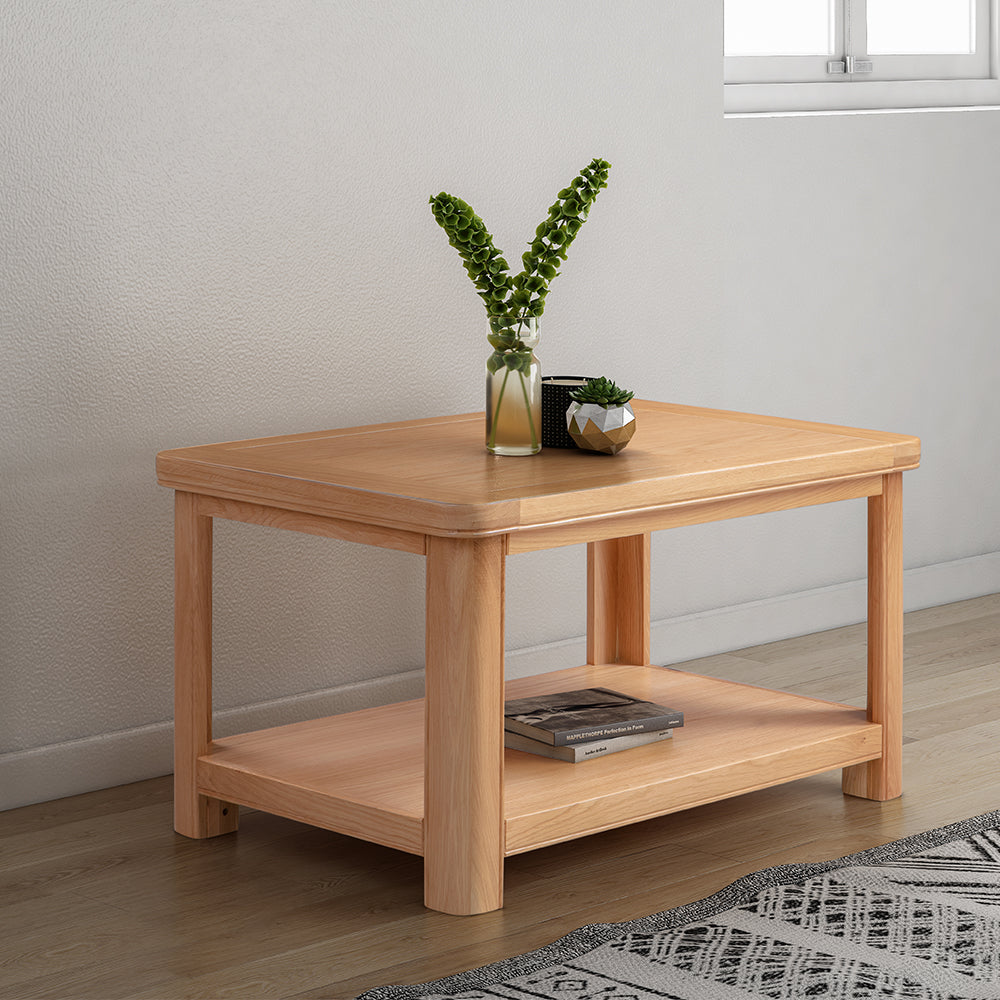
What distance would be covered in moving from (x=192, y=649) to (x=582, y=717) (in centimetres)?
57

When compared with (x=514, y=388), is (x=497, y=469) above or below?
below

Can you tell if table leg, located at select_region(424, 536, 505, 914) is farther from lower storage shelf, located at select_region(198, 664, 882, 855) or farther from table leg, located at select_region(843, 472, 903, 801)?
table leg, located at select_region(843, 472, 903, 801)

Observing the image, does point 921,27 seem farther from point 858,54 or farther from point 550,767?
point 550,767

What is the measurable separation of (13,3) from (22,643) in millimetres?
938

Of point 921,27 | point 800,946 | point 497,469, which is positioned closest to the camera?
point 800,946

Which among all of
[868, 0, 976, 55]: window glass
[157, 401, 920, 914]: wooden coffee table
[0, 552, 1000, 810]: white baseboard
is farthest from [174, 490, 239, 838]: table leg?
[868, 0, 976, 55]: window glass

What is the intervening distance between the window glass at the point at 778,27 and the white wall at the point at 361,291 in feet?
0.78

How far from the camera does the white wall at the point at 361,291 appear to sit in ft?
8.31

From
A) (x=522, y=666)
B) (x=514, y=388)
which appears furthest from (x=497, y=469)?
(x=522, y=666)

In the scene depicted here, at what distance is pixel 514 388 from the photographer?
2307 millimetres

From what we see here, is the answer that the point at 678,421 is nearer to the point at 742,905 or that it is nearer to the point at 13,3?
the point at 742,905

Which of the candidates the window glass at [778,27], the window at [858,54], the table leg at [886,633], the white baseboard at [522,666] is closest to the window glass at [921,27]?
the window at [858,54]

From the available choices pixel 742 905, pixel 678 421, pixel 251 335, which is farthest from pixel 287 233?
pixel 742 905

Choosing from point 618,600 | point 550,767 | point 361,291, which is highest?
point 361,291
